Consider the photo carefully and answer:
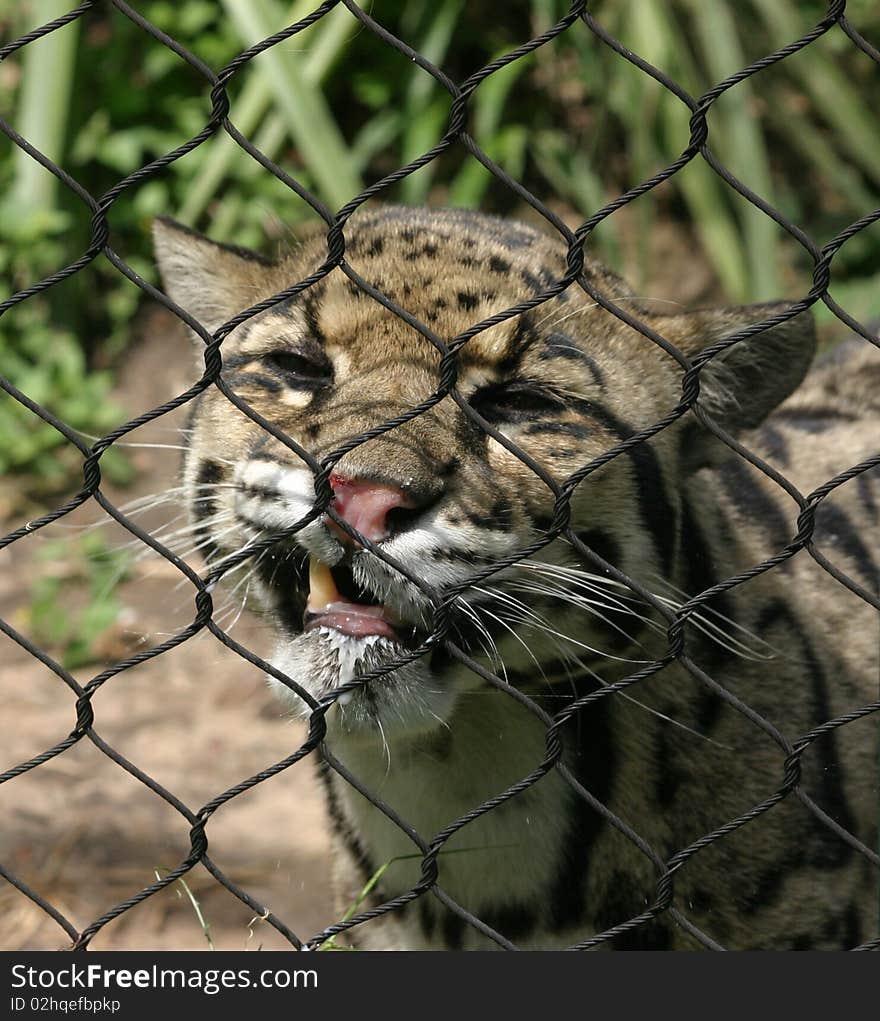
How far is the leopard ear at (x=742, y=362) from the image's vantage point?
3238 mm

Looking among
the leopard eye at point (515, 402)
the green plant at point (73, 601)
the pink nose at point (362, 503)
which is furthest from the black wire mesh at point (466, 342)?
the green plant at point (73, 601)

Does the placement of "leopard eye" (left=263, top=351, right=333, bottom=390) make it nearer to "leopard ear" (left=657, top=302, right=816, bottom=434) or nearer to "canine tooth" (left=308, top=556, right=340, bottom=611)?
"canine tooth" (left=308, top=556, right=340, bottom=611)

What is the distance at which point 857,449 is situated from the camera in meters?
4.24

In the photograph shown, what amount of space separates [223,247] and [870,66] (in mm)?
5741

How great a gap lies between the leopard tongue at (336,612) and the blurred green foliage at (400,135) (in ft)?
13.4

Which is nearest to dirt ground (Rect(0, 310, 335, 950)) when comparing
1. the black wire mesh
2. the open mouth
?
the open mouth

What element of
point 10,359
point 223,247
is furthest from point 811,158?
point 223,247

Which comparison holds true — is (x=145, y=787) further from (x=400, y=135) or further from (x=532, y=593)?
(x=400, y=135)

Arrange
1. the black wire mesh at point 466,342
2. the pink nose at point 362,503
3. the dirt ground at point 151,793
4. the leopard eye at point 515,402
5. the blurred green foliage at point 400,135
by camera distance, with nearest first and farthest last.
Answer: the black wire mesh at point 466,342 → the pink nose at point 362,503 → the leopard eye at point 515,402 → the dirt ground at point 151,793 → the blurred green foliage at point 400,135

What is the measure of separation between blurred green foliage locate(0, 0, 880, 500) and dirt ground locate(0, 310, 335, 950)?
1.31 metres

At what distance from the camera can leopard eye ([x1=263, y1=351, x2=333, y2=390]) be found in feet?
10.3

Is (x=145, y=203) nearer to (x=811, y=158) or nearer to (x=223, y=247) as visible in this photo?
(x=811, y=158)

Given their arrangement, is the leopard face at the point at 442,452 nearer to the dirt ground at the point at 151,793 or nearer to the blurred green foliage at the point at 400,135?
the dirt ground at the point at 151,793

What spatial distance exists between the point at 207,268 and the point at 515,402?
3.26ft
